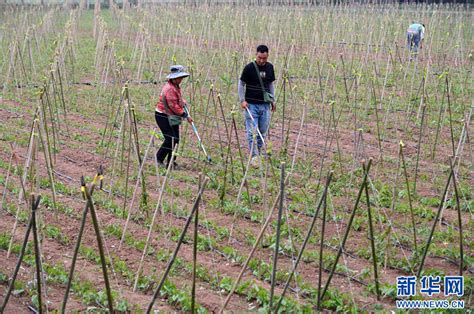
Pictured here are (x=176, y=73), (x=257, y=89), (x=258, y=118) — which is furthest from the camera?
(x=258, y=118)

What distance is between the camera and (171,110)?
6.52 metres

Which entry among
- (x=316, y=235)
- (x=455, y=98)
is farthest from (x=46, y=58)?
(x=316, y=235)

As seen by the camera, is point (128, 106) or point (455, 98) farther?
point (455, 98)

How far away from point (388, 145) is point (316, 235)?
118 inches

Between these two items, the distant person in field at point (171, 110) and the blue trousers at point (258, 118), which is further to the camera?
the blue trousers at point (258, 118)

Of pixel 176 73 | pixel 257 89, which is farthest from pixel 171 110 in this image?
pixel 257 89

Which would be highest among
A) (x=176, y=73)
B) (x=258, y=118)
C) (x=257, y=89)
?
(x=176, y=73)

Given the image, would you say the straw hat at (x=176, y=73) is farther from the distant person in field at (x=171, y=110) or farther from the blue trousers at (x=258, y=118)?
the blue trousers at (x=258, y=118)

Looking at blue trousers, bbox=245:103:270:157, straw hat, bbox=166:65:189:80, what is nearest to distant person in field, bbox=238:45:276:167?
blue trousers, bbox=245:103:270:157

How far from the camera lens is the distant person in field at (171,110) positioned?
21.2 feet

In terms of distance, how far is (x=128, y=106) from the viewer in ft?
17.9

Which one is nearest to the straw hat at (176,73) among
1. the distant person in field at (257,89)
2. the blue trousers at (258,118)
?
the distant person in field at (257,89)

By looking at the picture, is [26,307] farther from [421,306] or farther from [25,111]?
[25,111]

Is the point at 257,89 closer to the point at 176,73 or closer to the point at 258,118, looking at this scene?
the point at 258,118
